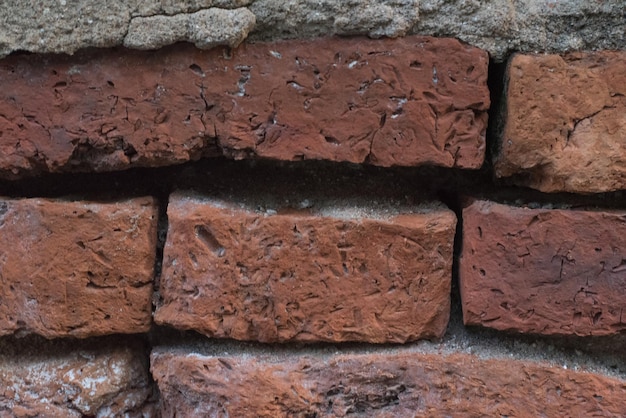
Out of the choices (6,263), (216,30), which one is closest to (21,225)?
(6,263)

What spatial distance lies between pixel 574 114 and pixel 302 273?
29 cm

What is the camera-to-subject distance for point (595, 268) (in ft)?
1.78

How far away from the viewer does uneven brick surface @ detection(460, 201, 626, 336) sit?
0.54 metres

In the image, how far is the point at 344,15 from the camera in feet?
1.73

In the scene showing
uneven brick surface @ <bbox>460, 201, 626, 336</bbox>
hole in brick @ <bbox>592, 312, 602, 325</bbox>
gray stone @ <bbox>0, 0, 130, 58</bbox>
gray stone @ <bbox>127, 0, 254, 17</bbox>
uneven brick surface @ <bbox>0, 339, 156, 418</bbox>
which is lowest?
uneven brick surface @ <bbox>0, 339, 156, 418</bbox>

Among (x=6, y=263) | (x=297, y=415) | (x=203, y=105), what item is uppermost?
(x=203, y=105)

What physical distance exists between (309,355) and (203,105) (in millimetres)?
266

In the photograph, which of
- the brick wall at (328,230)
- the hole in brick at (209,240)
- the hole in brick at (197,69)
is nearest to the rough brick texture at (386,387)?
the brick wall at (328,230)

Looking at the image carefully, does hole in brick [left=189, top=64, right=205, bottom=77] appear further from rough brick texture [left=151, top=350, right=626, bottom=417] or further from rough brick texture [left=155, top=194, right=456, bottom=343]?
rough brick texture [left=151, top=350, right=626, bottom=417]

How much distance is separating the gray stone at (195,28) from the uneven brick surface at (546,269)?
277mm

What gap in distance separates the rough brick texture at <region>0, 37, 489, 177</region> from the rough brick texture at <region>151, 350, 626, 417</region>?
201mm

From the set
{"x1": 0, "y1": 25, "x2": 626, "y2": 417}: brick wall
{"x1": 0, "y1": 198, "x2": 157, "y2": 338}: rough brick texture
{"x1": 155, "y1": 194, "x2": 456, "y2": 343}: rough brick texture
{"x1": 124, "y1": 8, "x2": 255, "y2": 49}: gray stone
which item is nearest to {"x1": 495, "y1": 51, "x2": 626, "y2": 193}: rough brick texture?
{"x1": 0, "y1": 25, "x2": 626, "y2": 417}: brick wall

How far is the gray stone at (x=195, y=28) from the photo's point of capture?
1.70 feet

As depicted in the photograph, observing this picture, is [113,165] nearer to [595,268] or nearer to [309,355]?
[309,355]
